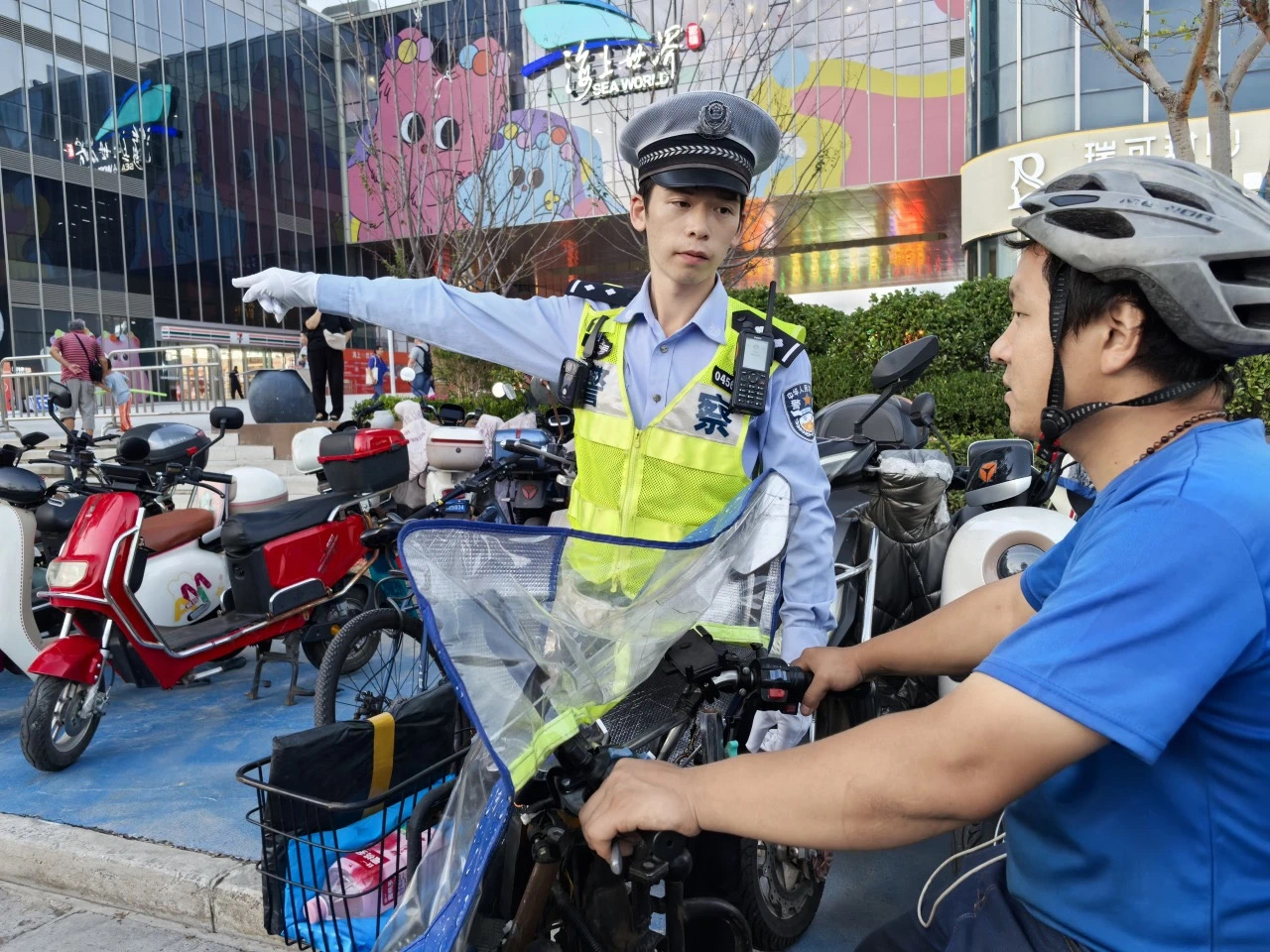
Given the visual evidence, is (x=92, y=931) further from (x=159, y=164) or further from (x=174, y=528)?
(x=159, y=164)

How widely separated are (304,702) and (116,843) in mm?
1712

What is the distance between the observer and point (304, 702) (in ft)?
16.7

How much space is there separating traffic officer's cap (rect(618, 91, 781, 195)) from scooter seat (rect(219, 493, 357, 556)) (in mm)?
3202

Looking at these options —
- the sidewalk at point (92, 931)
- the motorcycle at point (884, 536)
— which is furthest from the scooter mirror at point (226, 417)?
the motorcycle at point (884, 536)

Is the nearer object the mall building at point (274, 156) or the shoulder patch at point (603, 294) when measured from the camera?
the shoulder patch at point (603, 294)

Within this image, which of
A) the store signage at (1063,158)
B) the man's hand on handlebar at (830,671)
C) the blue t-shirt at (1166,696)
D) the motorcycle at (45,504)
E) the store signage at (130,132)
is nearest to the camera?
the blue t-shirt at (1166,696)

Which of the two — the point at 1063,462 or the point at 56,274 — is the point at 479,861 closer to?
the point at 1063,462

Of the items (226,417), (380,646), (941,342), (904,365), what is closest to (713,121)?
(904,365)

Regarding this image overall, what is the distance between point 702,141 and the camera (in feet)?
7.66

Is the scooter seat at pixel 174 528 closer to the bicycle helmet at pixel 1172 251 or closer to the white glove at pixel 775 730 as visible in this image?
the white glove at pixel 775 730

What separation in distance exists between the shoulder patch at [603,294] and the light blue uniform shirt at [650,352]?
0.05 meters

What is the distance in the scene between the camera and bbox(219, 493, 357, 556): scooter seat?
15.7ft

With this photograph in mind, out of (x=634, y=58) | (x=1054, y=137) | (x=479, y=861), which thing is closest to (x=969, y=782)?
(x=479, y=861)

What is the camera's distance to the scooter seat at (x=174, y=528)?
4789mm
